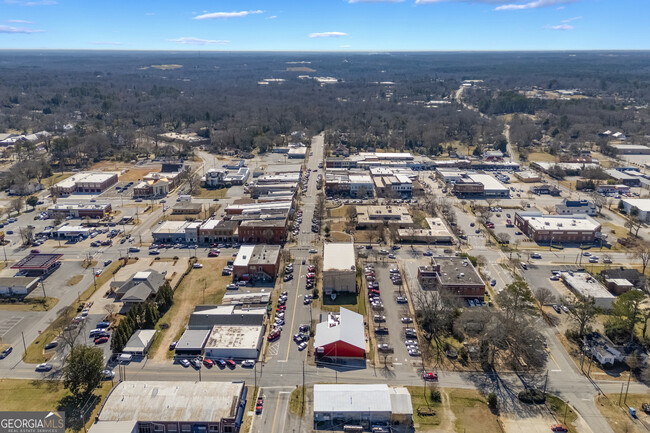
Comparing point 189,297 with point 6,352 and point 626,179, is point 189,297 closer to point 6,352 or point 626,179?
point 6,352

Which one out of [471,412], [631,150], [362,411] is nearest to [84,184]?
[362,411]

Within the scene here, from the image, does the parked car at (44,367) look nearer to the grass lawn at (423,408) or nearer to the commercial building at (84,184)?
the grass lawn at (423,408)

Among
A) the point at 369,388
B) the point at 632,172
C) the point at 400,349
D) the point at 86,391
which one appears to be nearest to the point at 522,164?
the point at 632,172

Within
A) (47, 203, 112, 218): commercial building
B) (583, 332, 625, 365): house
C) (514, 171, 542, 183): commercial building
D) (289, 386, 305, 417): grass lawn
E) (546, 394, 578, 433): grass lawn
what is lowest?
(546, 394, 578, 433): grass lawn

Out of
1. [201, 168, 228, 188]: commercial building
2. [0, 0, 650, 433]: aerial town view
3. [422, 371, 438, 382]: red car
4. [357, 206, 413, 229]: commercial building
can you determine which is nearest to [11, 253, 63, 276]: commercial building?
[0, 0, 650, 433]: aerial town view

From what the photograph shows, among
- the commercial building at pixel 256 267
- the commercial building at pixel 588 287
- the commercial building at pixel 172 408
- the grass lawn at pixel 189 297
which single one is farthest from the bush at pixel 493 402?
the commercial building at pixel 256 267

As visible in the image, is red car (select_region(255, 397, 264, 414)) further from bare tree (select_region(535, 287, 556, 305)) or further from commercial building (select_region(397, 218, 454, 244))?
commercial building (select_region(397, 218, 454, 244))
